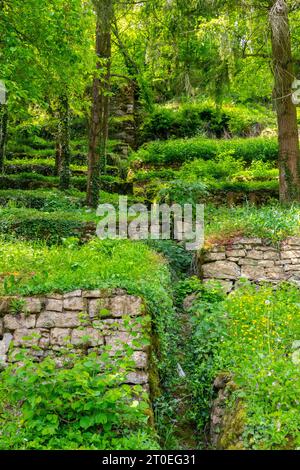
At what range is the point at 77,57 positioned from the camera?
1014 centimetres

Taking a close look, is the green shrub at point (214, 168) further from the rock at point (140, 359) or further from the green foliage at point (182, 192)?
the rock at point (140, 359)

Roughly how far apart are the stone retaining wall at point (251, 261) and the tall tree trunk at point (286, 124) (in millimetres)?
2493

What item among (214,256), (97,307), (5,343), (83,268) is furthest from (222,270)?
(5,343)

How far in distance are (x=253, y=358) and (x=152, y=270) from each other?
2604mm

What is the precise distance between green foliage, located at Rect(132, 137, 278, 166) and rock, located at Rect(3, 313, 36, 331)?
11.4 metres

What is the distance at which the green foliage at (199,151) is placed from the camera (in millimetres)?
17641

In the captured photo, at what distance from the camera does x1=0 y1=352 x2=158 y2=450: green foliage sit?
14.5 feet

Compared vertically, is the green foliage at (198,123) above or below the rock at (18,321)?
above

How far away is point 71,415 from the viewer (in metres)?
4.62

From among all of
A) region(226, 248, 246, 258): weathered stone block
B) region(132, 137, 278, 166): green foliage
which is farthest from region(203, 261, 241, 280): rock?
region(132, 137, 278, 166): green foliage

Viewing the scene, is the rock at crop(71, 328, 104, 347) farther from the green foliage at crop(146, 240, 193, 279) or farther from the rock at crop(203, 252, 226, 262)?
Result: the green foliage at crop(146, 240, 193, 279)

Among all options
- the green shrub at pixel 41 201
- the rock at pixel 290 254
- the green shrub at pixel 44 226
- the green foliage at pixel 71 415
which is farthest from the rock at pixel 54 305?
the green shrub at pixel 41 201
